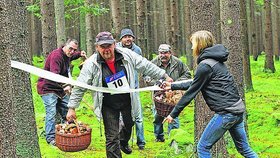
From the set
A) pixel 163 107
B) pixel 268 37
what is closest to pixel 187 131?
pixel 163 107

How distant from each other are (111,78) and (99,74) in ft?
0.68

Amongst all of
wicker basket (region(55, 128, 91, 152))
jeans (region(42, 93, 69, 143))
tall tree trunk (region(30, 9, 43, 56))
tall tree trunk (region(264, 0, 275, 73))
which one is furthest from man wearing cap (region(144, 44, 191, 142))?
tall tree trunk (region(30, 9, 43, 56))

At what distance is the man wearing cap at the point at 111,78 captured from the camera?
6.40 meters

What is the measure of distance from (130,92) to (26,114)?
161 cm

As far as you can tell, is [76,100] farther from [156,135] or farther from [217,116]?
[156,135]

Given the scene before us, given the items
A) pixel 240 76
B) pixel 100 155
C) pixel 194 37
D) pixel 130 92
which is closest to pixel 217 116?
pixel 194 37

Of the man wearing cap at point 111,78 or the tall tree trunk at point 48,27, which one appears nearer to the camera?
the man wearing cap at point 111,78

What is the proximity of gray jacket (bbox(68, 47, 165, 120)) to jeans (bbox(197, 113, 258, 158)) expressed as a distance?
1.46m

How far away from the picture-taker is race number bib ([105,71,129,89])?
6.52 meters

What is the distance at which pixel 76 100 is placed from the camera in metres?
6.47

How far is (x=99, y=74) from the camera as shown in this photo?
6.45 m

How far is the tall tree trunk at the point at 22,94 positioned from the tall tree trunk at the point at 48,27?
325 centimetres

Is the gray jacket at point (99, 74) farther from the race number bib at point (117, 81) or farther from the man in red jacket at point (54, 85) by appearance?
the man in red jacket at point (54, 85)

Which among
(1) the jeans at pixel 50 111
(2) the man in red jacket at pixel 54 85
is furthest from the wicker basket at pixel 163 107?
(1) the jeans at pixel 50 111
